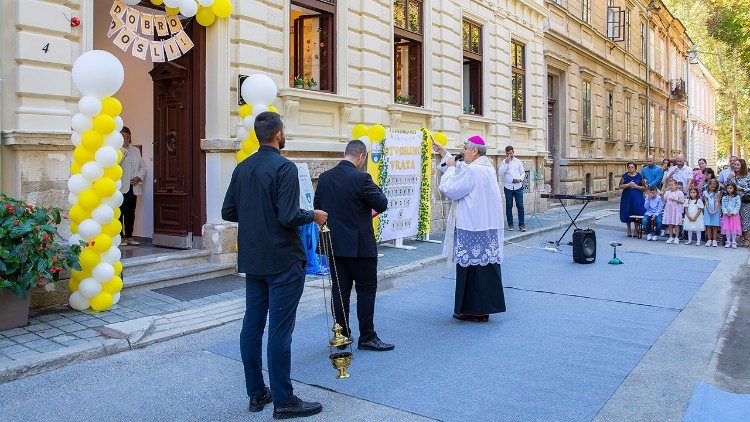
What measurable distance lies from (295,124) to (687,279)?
20.6 feet

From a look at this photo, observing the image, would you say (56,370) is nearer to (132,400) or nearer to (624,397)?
(132,400)

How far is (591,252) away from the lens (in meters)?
10.8

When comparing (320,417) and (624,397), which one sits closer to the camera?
(320,417)

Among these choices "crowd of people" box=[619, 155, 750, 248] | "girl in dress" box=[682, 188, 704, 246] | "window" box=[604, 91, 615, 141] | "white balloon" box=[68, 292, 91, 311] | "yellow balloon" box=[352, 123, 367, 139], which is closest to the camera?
"white balloon" box=[68, 292, 91, 311]

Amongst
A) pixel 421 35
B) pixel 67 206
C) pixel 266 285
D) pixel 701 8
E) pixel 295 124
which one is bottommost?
pixel 266 285

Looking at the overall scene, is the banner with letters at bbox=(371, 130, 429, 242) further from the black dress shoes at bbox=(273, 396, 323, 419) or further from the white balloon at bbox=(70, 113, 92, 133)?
the black dress shoes at bbox=(273, 396, 323, 419)

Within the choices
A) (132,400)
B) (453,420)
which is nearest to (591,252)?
(453,420)

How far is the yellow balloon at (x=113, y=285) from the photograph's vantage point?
21.7 ft

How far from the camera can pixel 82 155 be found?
632 cm

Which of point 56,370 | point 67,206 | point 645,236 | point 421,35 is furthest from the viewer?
point 645,236

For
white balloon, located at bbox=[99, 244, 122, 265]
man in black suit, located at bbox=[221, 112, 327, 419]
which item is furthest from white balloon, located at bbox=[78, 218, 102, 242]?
man in black suit, located at bbox=[221, 112, 327, 419]

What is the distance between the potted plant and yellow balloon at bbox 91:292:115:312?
21.8 inches

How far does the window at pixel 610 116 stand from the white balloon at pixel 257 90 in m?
21.6

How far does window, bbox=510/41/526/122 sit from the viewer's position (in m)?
18.3
